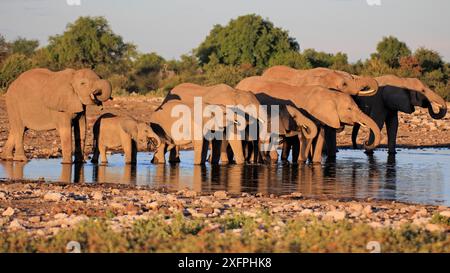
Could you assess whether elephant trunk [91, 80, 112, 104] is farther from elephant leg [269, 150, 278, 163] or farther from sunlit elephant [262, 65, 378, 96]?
sunlit elephant [262, 65, 378, 96]

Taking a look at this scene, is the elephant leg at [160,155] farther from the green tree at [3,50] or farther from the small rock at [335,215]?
the green tree at [3,50]

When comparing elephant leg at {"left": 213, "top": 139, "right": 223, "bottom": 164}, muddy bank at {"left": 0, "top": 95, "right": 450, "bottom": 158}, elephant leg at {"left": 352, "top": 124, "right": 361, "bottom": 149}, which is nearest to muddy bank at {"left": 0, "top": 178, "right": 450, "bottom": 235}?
elephant leg at {"left": 213, "top": 139, "right": 223, "bottom": 164}

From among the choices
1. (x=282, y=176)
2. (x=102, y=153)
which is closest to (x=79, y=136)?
(x=102, y=153)

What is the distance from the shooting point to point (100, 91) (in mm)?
21938

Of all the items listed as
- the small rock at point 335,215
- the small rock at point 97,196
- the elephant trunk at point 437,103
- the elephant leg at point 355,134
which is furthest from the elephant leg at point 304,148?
the small rock at point 335,215

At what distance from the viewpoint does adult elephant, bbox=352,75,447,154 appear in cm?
2841

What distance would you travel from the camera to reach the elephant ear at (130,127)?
22016mm

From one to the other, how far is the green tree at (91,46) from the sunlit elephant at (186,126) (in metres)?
28.9

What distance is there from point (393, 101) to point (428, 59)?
1042 inches

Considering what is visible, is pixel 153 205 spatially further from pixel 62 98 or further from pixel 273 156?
pixel 273 156

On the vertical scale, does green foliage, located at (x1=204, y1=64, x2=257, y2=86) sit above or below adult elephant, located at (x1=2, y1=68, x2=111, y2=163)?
above

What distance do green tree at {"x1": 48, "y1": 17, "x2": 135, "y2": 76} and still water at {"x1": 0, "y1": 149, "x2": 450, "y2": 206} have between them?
95.2ft
